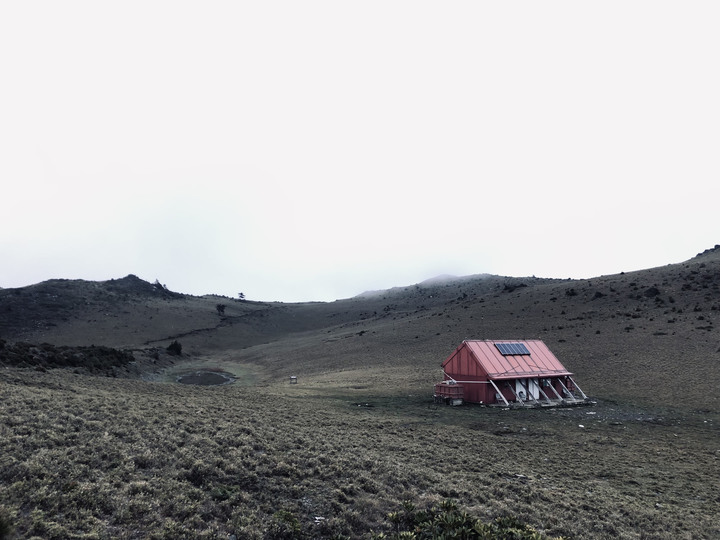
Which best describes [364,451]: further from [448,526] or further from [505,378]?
[505,378]

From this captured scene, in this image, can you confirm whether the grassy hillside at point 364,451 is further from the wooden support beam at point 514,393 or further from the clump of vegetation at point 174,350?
the clump of vegetation at point 174,350

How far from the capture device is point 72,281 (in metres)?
120

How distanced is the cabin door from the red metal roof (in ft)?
2.48

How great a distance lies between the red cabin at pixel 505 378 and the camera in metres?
33.8

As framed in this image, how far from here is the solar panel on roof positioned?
36366mm

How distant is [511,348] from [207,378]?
3716 centimetres

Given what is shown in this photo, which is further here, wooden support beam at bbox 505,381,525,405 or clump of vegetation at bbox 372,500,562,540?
wooden support beam at bbox 505,381,525,405

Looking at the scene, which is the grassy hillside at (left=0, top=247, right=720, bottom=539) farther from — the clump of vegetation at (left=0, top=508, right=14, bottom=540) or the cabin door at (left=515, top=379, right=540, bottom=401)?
the cabin door at (left=515, top=379, right=540, bottom=401)

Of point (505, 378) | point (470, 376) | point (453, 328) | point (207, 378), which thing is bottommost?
point (207, 378)

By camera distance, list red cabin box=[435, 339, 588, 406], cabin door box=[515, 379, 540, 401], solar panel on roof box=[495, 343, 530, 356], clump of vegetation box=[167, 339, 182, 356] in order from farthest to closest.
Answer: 1. clump of vegetation box=[167, 339, 182, 356]
2. solar panel on roof box=[495, 343, 530, 356]
3. cabin door box=[515, 379, 540, 401]
4. red cabin box=[435, 339, 588, 406]

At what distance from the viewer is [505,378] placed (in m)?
33.5

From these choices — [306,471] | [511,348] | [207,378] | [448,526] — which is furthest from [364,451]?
[207,378]

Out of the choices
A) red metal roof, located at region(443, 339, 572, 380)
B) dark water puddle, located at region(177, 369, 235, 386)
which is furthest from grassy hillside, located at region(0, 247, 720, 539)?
red metal roof, located at region(443, 339, 572, 380)

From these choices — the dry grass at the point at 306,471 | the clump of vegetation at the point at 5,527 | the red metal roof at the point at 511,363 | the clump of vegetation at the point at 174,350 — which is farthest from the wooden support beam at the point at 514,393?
the clump of vegetation at the point at 174,350
